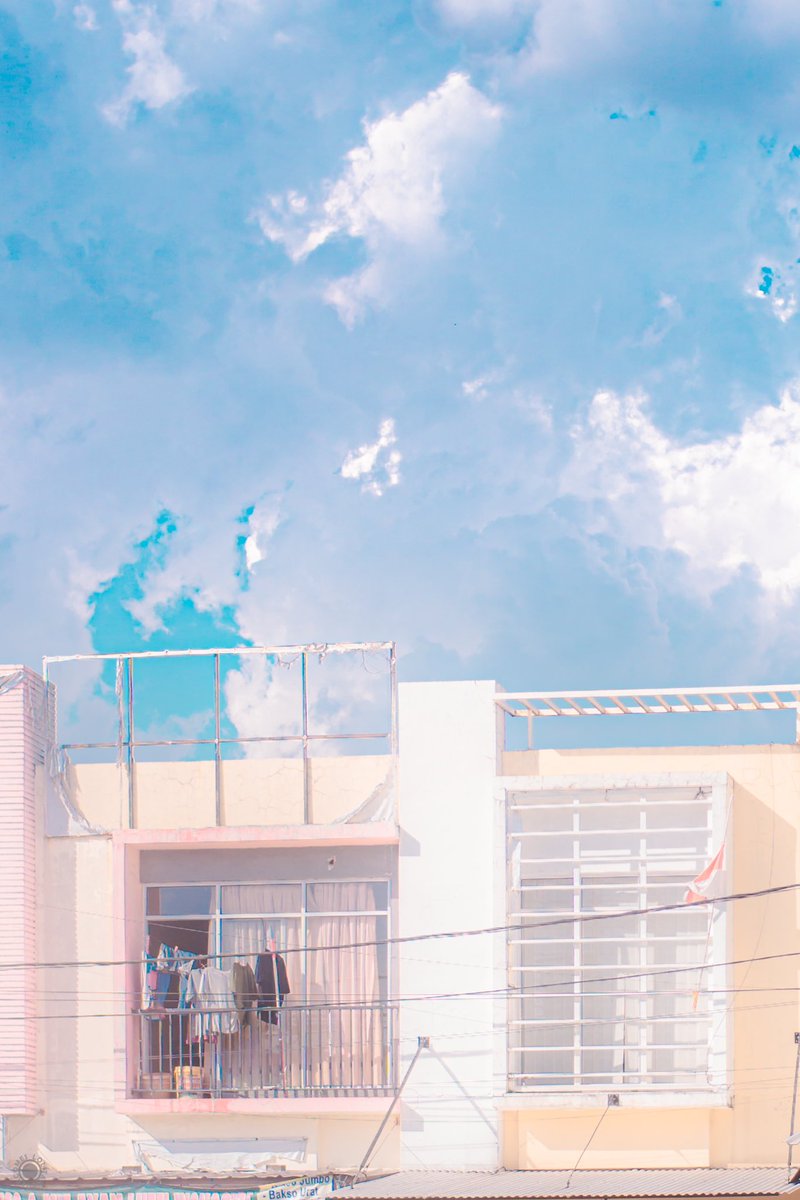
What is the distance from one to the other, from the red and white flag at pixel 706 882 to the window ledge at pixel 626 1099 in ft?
7.53

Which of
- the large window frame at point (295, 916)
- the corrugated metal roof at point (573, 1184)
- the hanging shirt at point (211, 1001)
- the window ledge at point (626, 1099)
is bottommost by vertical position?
the corrugated metal roof at point (573, 1184)

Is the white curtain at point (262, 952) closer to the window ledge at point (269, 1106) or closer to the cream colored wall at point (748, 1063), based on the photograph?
the window ledge at point (269, 1106)

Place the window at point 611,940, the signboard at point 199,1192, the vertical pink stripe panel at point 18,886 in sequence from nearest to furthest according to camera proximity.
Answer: the signboard at point 199,1192
the window at point 611,940
the vertical pink stripe panel at point 18,886

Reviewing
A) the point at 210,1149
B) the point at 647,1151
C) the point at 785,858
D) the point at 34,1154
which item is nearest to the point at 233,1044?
the point at 210,1149

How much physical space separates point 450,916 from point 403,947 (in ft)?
2.42

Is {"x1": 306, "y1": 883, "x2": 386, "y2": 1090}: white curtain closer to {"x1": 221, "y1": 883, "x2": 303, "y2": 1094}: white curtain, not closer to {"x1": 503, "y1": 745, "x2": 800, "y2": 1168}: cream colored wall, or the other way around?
{"x1": 221, "y1": 883, "x2": 303, "y2": 1094}: white curtain

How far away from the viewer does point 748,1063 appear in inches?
923

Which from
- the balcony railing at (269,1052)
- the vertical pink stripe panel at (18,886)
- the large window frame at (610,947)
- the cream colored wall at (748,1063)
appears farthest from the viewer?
Answer: the balcony railing at (269,1052)

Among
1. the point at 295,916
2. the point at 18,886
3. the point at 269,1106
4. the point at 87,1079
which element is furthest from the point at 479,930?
the point at 18,886

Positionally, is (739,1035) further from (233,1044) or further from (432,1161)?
(233,1044)

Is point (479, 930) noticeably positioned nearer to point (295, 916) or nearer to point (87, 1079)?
point (295, 916)

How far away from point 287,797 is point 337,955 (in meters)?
2.17

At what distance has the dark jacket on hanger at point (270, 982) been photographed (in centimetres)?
2475

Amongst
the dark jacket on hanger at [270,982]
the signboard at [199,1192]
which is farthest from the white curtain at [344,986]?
the signboard at [199,1192]
